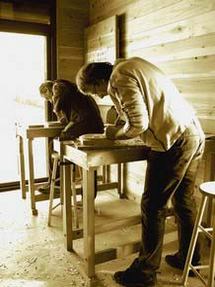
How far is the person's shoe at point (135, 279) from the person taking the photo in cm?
179

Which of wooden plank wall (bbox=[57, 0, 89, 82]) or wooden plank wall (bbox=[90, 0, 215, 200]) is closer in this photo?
wooden plank wall (bbox=[90, 0, 215, 200])

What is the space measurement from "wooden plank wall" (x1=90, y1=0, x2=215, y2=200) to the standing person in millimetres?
640

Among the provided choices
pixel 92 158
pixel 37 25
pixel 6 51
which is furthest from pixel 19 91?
pixel 92 158

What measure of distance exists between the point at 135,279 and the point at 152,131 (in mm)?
887

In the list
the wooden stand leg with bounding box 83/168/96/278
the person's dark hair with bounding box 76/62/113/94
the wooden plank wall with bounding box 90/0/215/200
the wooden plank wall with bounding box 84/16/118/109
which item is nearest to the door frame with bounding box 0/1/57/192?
the wooden plank wall with bounding box 84/16/118/109

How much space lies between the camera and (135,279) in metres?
1.81

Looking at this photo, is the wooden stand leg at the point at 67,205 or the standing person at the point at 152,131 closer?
the standing person at the point at 152,131

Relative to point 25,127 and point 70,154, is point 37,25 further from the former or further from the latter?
point 70,154

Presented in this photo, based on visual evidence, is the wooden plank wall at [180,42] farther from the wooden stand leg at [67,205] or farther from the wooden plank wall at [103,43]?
the wooden stand leg at [67,205]

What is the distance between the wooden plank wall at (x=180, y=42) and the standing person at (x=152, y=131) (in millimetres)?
640

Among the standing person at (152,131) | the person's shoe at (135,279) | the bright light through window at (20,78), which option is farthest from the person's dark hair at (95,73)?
the bright light through window at (20,78)

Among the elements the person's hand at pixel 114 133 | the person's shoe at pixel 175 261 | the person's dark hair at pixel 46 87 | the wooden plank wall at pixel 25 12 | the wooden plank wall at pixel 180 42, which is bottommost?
the person's shoe at pixel 175 261

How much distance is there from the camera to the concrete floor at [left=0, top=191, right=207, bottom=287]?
1911 mm

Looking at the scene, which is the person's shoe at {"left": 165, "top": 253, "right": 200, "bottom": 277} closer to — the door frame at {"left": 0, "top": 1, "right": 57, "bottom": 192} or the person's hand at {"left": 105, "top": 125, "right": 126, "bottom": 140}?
the person's hand at {"left": 105, "top": 125, "right": 126, "bottom": 140}
